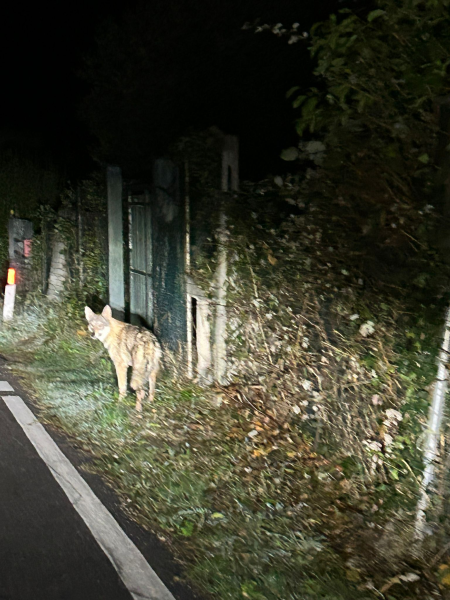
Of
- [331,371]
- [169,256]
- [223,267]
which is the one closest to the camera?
[331,371]

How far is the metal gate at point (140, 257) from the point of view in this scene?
7.80m

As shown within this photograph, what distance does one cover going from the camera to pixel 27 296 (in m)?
11.5

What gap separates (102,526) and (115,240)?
506cm

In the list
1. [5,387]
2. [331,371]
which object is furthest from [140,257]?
[331,371]

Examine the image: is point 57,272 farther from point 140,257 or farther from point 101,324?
point 101,324

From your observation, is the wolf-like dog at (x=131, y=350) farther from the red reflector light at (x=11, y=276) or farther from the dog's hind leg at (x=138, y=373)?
the red reflector light at (x=11, y=276)

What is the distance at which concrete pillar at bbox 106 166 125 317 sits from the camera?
851 cm

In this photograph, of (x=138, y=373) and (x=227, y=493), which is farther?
(x=138, y=373)

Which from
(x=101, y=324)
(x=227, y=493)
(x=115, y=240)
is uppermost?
(x=115, y=240)

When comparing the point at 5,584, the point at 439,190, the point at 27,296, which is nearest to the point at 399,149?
the point at 439,190

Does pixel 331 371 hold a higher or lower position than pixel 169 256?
lower

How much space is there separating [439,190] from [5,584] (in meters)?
3.27

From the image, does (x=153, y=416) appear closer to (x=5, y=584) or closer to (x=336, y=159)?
(x=5, y=584)

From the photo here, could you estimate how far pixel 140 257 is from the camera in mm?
8148
